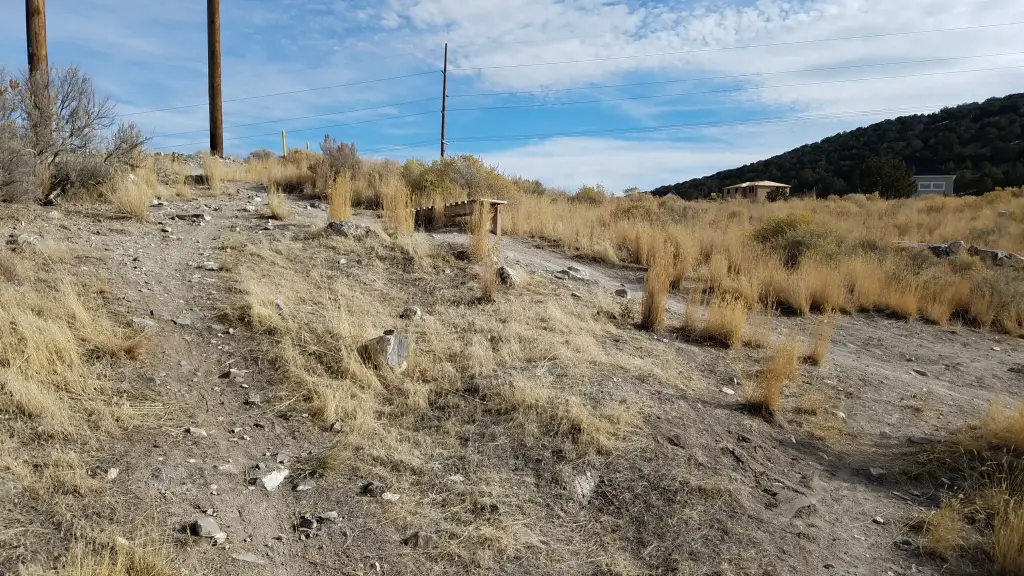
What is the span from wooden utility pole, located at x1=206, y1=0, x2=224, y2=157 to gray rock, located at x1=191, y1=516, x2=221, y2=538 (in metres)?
14.9

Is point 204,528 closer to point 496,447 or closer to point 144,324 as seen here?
point 496,447

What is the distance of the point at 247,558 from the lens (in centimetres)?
262

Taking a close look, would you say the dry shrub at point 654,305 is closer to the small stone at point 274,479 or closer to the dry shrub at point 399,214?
the dry shrub at point 399,214

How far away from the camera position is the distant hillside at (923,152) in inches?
1409

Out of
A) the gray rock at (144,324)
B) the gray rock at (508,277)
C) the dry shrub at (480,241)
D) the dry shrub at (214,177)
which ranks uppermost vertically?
the dry shrub at (214,177)

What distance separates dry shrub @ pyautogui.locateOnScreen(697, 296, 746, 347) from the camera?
6.14 m

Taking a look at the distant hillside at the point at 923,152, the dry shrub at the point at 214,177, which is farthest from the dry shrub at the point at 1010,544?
the distant hillside at the point at 923,152

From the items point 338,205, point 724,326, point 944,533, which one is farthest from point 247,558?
point 338,205

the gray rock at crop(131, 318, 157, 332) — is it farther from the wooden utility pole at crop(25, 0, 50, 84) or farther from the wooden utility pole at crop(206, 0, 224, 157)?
the wooden utility pole at crop(206, 0, 224, 157)

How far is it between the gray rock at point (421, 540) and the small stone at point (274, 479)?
2.72 ft

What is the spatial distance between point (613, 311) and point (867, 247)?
784 cm

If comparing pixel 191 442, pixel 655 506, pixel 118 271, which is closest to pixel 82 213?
pixel 118 271

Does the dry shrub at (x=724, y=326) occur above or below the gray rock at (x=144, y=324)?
below

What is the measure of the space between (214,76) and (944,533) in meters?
16.9
